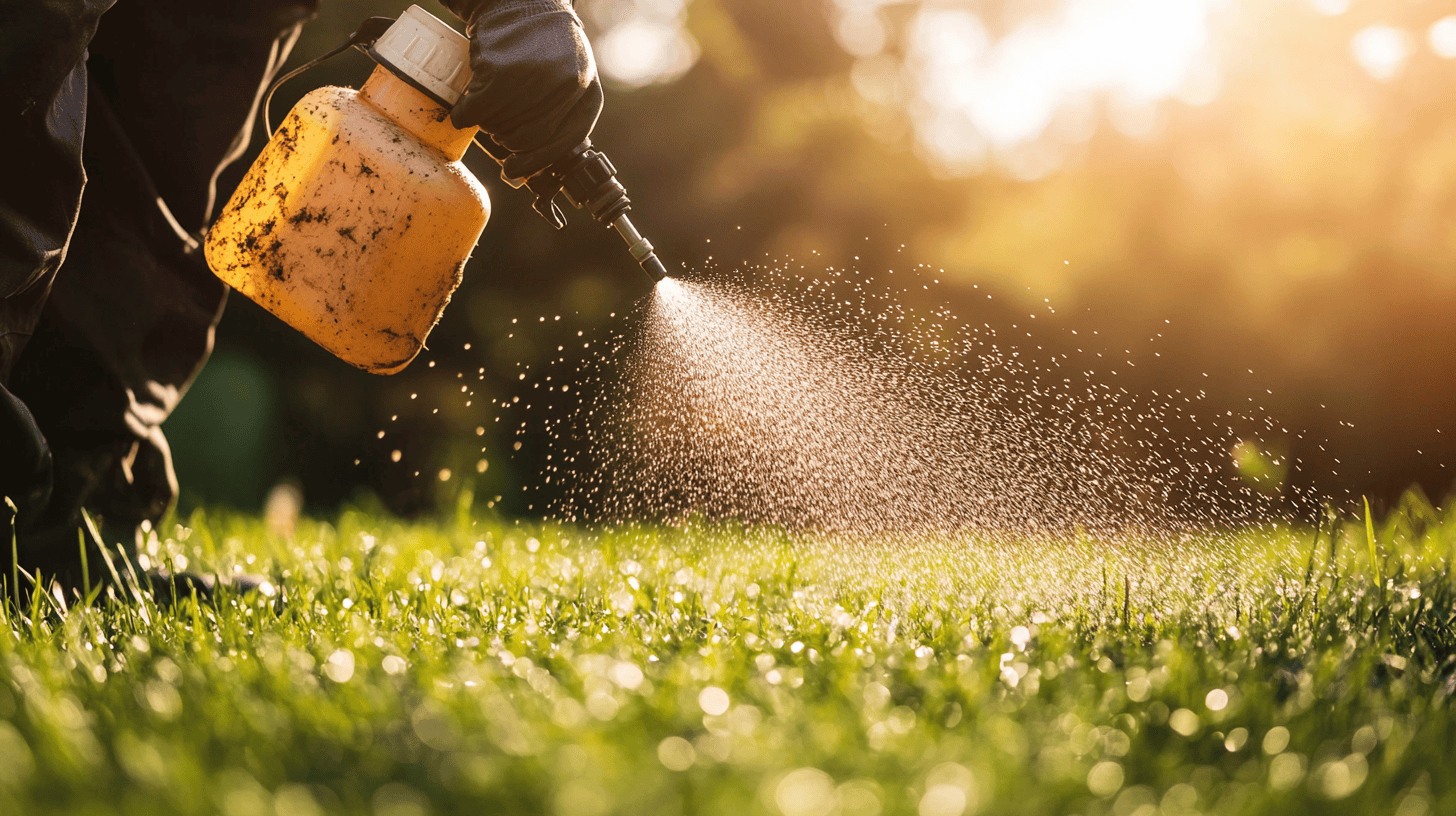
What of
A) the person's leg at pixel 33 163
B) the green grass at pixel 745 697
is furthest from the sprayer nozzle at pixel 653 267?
the person's leg at pixel 33 163

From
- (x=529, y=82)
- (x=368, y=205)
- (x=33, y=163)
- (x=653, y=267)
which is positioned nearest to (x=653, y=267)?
(x=653, y=267)

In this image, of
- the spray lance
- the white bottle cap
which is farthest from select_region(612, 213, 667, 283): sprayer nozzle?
the white bottle cap

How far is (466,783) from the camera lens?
0.86 meters

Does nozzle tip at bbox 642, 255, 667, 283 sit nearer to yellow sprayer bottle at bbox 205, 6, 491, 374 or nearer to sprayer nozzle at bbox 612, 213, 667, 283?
sprayer nozzle at bbox 612, 213, 667, 283

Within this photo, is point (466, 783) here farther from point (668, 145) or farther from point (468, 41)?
point (668, 145)

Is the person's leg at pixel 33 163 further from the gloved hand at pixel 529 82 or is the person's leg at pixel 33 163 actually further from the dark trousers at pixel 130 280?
the gloved hand at pixel 529 82

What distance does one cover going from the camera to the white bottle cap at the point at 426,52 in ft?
6.02

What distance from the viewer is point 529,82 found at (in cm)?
181

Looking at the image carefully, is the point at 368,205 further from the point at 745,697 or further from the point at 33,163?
the point at 745,697

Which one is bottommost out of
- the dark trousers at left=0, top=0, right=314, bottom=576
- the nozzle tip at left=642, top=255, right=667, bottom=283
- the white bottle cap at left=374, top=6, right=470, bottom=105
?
the dark trousers at left=0, top=0, right=314, bottom=576

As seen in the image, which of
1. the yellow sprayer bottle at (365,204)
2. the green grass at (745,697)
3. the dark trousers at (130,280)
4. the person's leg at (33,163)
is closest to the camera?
the green grass at (745,697)

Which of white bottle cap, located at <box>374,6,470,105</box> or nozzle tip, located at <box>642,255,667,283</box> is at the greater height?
white bottle cap, located at <box>374,6,470,105</box>

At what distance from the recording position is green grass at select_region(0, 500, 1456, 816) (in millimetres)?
857

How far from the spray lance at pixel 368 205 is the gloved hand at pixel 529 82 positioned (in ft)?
0.19
